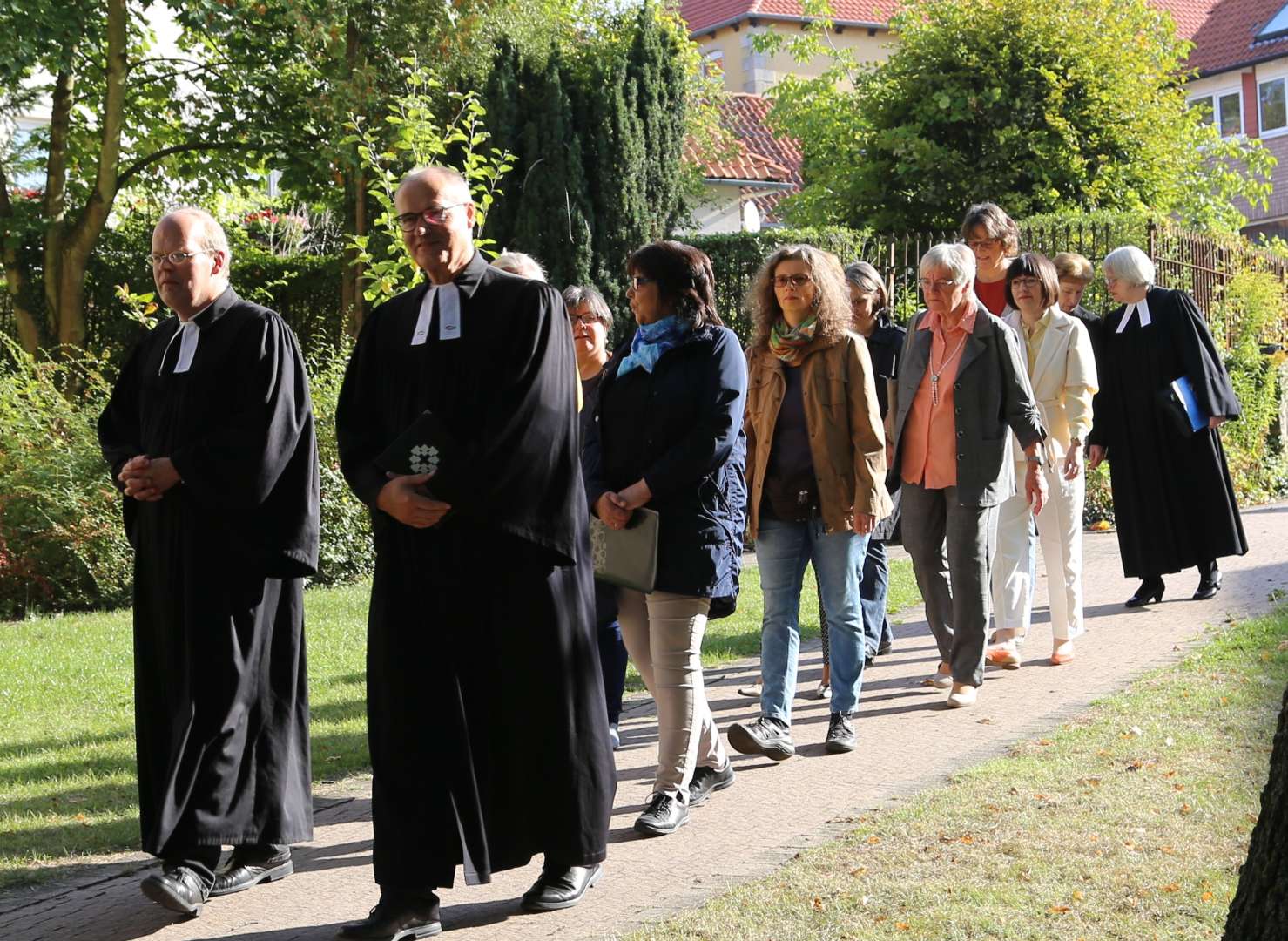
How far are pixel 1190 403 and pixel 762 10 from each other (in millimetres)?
38654

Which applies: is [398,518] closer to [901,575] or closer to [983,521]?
[983,521]

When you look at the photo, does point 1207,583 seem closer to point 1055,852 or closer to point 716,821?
point 716,821

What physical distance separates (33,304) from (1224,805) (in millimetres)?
16707

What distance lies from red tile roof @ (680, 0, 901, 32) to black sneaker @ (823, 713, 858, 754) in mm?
41508

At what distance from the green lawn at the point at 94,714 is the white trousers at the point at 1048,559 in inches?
60.9

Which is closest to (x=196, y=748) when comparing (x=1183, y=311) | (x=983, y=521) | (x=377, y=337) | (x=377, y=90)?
(x=377, y=337)

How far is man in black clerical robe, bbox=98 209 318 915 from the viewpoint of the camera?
199 inches

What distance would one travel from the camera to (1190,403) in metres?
10.0

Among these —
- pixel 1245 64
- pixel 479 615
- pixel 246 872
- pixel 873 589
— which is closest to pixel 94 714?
pixel 246 872

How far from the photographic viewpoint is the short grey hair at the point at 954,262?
759cm

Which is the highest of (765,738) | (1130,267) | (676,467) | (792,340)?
(1130,267)

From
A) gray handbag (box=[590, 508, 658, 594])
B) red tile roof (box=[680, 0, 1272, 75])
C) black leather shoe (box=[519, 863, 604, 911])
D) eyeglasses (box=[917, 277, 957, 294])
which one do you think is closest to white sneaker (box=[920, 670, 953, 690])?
eyeglasses (box=[917, 277, 957, 294])

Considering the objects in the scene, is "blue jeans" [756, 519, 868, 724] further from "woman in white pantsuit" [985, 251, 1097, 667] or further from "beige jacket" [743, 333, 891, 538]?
"woman in white pantsuit" [985, 251, 1097, 667]

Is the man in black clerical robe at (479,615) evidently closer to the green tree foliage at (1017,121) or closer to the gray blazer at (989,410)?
the gray blazer at (989,410)
